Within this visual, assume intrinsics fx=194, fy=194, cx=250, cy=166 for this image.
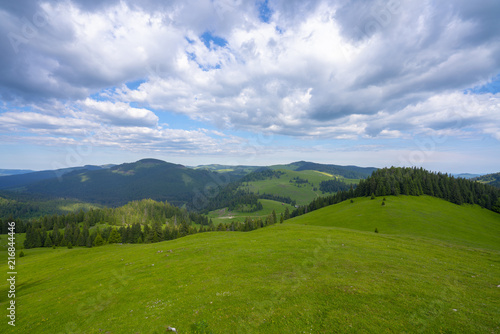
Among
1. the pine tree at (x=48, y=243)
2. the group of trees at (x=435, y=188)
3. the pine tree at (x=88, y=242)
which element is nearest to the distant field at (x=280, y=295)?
the group of trees at (x=435, y=188)

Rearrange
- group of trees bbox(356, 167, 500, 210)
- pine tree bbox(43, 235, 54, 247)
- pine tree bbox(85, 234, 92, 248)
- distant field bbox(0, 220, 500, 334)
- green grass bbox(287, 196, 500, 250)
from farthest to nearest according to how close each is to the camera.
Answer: pine tree bbox(43, 235, 54, 247)
group of trees bbox(356, 167, 500, 210)
pine tree bbox(85, 234, 92, 248)
green grass bbox(287, 196, 500, 250)
distant field bbox(0, 220, 500, 334)

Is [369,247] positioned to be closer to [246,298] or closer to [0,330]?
[246,298]

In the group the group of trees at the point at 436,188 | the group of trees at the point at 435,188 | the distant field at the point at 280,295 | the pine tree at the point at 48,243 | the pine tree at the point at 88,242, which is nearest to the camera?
the distant field at the point at 280,295

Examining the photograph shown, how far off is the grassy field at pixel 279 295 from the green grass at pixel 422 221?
36.0 meters

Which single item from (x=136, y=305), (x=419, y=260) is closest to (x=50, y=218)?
(x=136, y=305)

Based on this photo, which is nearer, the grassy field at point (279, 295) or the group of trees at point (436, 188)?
the grassy field at point (279, 295)

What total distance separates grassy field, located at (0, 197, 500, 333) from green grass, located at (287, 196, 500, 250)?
36.0 m

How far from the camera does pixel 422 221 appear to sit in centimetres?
7394

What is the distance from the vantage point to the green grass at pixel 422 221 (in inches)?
2452

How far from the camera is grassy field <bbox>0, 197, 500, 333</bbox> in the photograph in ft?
45.8

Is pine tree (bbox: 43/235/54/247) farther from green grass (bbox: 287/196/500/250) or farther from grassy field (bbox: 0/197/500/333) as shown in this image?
green grass (bbox: 287/196/500/250)

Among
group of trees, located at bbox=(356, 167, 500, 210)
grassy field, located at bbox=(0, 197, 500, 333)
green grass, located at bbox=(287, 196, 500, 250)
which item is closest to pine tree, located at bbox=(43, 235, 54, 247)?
grassy field, located at bbox=(0, 197, 500, 333)

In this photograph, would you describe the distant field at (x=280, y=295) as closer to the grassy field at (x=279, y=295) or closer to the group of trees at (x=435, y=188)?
the grassy field at (x=279, y=295)

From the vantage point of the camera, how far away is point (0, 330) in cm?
1889
